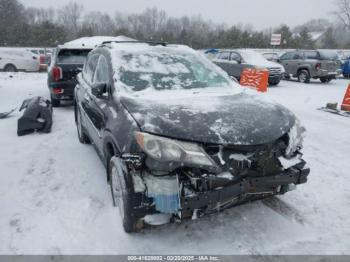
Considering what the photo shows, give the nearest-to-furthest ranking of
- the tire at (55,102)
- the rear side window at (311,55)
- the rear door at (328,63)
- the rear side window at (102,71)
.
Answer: the rear side window at (102,71)
the tire at (55,102)
the rear door at (328,63)
the rear side window at (311,55)

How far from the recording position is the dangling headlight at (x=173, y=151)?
8.43 ft

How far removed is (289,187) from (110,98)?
2.12 m

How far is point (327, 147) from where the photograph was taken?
230 inches

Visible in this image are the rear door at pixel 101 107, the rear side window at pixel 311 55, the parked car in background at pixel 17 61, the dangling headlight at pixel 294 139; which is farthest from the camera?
the parked car in background at pixel 17 61

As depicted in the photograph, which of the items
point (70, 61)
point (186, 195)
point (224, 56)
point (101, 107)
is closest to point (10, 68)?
point (70, 61)

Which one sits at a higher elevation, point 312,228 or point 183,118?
point 183,118

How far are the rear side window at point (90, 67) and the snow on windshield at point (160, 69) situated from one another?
0.50 metres

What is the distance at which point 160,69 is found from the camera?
4074 mm

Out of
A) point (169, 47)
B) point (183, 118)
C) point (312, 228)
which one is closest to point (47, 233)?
point (183, 118)

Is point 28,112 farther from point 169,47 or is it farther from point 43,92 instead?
point 43,92

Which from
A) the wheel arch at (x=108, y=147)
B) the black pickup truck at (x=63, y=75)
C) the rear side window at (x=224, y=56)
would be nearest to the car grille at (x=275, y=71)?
the rear side window at (x=224, y=56)

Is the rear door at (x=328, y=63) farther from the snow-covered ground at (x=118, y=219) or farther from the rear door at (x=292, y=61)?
the snow-covered ground at (x=118, y=219)

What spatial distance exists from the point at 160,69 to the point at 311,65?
1338 cm

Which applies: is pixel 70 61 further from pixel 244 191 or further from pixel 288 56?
pixel 288 56
